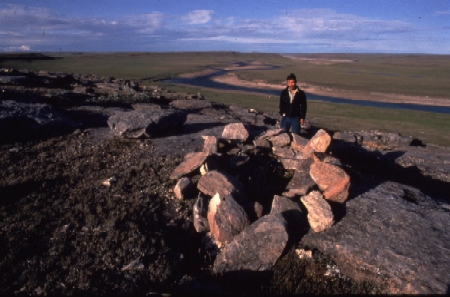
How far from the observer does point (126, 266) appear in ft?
18.6

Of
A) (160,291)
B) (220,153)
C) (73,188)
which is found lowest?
(160,291)

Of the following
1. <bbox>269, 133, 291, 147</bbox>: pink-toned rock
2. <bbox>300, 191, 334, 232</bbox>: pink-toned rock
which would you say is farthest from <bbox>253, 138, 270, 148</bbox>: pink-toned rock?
<bbox>300, 191, 334, 232</bbox>: pink-toned rock

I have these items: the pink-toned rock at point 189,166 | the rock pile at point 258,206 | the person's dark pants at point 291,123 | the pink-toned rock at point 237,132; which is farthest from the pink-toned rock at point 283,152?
the pink-toned rock at point 189,166

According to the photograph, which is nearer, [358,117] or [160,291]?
[160,291]

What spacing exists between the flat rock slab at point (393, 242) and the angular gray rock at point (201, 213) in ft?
6.65

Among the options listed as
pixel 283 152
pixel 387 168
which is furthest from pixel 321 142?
pixel 387 168

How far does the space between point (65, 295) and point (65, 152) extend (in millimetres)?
6009

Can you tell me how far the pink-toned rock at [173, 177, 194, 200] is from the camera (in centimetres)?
755

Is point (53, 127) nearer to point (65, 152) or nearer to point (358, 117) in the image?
point (65, 152)

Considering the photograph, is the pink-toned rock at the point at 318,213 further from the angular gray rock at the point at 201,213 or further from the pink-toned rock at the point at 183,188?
the pink-toned rock at the point at 183,188

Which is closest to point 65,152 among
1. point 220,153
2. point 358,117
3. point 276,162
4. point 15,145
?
point 15,145

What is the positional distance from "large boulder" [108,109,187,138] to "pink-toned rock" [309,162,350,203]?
18.8 ft

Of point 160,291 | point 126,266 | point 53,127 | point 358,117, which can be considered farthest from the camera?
point 358,117

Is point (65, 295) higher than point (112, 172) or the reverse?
the reverse
